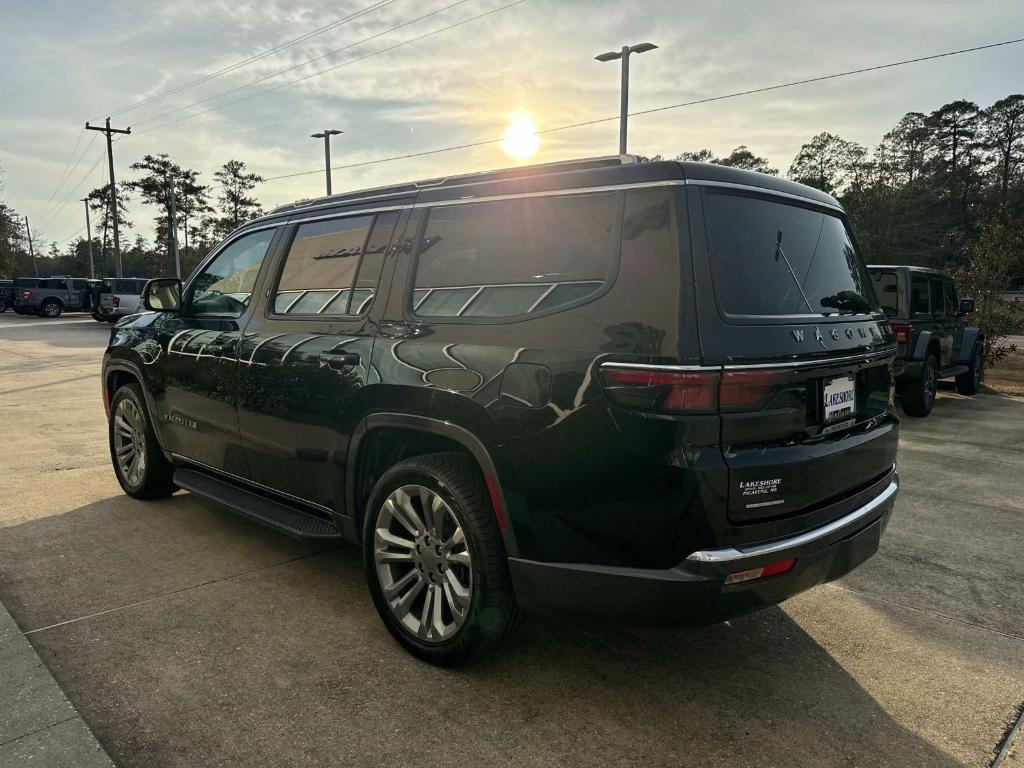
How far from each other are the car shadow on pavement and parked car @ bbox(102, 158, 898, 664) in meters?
0.30

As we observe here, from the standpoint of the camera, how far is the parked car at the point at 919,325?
869 cm

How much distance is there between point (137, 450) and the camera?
500cm

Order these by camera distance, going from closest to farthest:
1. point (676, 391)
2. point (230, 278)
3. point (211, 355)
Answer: point (676, 391)
point (211, 355)
point (230, 278)

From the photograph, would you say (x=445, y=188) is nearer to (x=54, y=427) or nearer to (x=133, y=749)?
(x=133, y=749)

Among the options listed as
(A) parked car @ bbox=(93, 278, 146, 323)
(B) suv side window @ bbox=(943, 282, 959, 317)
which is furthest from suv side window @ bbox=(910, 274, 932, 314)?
(A) parked car @ bbox=(93, 278, 146, 323)

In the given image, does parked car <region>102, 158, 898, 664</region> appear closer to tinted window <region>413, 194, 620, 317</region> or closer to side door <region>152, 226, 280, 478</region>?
tinted window <region>413, 194, 620, 317</region>

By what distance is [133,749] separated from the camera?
2328 mm

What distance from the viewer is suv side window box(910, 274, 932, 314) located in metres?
8.80

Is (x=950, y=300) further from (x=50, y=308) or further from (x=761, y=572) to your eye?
(x=50, y=308)

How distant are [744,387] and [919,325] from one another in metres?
7.97

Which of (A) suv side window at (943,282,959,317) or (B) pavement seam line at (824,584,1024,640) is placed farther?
(A) suv side window at (943,282,959,317)

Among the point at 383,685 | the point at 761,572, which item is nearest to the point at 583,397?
the point at 761,572

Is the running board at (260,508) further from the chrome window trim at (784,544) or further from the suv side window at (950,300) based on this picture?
the suv side window at (950,300)

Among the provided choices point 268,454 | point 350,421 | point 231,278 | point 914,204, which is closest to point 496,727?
point 350,421
